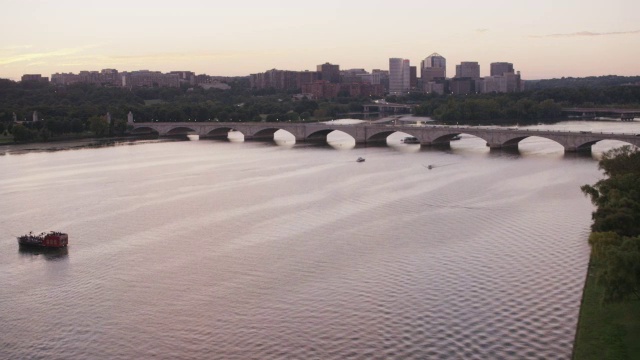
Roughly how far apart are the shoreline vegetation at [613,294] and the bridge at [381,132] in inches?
1162

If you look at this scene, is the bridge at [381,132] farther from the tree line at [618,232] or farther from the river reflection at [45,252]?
the river reflection at [45,252]

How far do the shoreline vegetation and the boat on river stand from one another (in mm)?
16920

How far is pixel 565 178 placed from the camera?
138 ft

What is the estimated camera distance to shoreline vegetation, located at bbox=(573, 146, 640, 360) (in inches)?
640

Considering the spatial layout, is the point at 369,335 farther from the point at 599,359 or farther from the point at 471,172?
the point at 471,172

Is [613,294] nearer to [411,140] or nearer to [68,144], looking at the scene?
[411,140]

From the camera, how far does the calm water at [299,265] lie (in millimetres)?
18641

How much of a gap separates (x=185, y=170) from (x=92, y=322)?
29777 mm

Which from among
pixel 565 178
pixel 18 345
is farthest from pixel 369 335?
pixel 565 178

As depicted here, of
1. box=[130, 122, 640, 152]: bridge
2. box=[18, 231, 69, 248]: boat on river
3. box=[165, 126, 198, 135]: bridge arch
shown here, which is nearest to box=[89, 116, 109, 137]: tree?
box=[130, 122, 640, 152]: bridge

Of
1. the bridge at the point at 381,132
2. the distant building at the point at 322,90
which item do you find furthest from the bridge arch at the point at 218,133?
the distant building at the point at 322,90

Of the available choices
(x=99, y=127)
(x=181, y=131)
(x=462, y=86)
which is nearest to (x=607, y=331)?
(x=99, y=127)

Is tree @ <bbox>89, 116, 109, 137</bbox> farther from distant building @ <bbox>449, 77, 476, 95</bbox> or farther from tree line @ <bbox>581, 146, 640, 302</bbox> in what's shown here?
distant building @ <bbox>449, 77, 476, 95</bbox>

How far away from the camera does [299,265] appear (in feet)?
81.3
